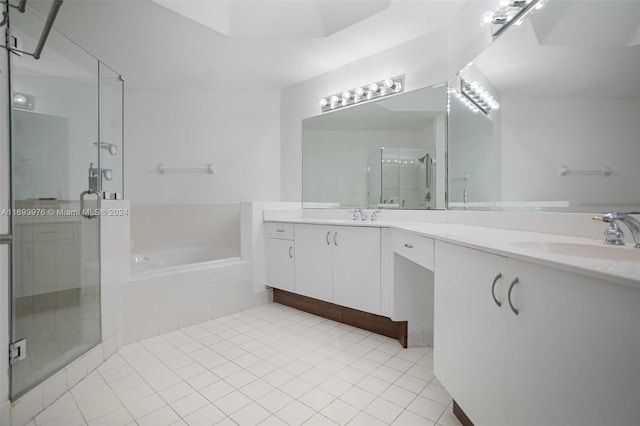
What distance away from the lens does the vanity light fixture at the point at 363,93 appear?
8.47ft

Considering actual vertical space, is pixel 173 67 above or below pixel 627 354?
above

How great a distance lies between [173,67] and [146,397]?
269cm

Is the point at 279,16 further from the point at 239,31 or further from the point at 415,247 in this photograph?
the point at 415,247

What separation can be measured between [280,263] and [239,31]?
6.33ft

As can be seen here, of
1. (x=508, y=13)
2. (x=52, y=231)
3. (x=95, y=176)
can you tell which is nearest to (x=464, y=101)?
(x=508, y=13)

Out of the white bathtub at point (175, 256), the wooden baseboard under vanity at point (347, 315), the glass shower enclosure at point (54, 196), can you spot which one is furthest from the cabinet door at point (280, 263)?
the glass shower enclosure at point (54, 196)

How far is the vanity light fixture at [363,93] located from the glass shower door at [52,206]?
1888 mm

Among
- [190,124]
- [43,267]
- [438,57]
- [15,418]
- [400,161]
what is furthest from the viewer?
[190,124]

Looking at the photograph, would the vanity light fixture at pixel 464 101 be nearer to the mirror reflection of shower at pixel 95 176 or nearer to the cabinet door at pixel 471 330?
the cabinet door at pixel 471 330

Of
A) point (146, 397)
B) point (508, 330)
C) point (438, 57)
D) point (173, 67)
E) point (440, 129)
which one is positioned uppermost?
point (173, 67)

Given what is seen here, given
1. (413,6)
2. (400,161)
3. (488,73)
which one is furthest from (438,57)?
(400,161)

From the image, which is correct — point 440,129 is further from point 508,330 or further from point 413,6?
point 508,330

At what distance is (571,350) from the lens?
668mm

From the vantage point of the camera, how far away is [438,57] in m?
2.32
